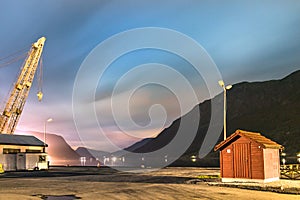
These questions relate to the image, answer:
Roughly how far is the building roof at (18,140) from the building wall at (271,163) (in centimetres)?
5059

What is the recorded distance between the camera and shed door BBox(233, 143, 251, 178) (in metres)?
31.1

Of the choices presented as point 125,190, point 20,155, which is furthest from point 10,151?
point 125,190

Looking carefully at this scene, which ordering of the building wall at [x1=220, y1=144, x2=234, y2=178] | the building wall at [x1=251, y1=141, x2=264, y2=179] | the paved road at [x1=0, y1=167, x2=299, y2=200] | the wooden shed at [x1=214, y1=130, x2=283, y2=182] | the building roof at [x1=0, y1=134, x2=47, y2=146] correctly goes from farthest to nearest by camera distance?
the building roof at [x1=0, y1=134, x2=47, y2=146] → the building wall at [x1=220, y1=144, x2=234, y2=178] → the wooden shed at [x1=214, y1=130, x2=283, y2=182] → the building wall at [x1=251, y1=141, x2=264, y2=179] → the paved road at [x1=0, y1=167, x2=299, y2=200]

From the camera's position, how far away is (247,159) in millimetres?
31078

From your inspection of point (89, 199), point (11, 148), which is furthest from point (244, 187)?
point (11, 148)

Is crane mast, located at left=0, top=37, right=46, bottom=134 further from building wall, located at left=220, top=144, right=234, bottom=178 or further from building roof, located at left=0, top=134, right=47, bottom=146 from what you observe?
building wall, located at left=220, top=144, right=234, bottom=178

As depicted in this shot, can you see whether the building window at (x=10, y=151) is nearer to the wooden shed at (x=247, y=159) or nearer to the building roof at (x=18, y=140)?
the building roof at (x=18, y=140)

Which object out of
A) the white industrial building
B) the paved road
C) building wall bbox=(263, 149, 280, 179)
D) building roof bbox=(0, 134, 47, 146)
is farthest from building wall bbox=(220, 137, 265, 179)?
building roof bbox=(0, 134, 47, 146)

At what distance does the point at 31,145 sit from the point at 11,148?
4.74m

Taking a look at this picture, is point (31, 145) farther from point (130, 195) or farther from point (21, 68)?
point (130, 195)

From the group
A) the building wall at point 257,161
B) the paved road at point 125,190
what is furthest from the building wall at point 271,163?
the paved road at point 125,190

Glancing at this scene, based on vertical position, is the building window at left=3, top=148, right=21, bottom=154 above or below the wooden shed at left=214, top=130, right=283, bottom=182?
below

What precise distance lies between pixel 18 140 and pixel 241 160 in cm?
5251

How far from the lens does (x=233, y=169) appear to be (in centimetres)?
3178
